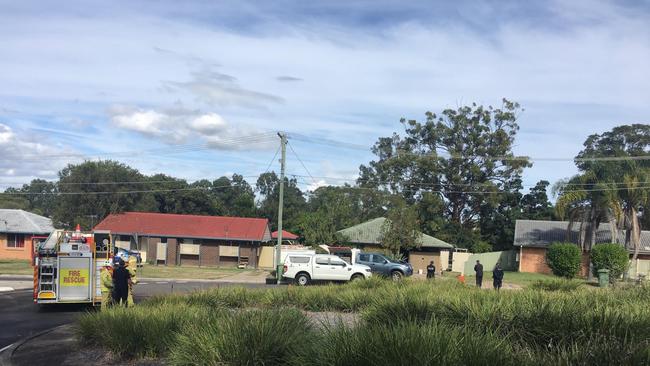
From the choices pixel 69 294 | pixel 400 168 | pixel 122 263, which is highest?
pixel 400 168

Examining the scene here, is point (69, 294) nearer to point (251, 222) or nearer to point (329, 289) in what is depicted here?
point (329, 289)

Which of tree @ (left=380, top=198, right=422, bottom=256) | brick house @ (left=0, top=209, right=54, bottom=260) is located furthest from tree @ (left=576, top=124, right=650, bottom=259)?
brick house @ (left=0, top=209, right=54, bottom=260)

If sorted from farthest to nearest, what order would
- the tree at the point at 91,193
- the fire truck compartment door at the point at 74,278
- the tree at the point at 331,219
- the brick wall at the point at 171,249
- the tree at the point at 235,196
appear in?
1. the tree at the point at 235,196
2. the tree at the point at 91,193
3. the brick wall at the point at 171,249
4. the tree at the point at 331,219
5. the fire truck compartment door at the point at 74,278

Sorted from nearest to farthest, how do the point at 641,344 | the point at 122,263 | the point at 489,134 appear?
1. the point at 641,344
2. the point at 122,263
3. the point at 489,134

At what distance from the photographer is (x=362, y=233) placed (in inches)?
2053

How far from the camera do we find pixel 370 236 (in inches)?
2024

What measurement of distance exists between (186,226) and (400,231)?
1875 centimetres

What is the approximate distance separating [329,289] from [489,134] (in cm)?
5420

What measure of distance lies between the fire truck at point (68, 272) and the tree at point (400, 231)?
30178mm

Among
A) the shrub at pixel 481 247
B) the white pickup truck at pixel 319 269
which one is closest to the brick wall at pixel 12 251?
the white pickup truck at pixel 319 269

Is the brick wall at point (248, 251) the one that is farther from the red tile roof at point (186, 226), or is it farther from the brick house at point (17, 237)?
the brick house at point (17, 237)

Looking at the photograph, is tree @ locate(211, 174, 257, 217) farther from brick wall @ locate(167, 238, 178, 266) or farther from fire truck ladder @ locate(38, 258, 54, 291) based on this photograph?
fire truck ladder @ locate(38, 258, 54, 291)

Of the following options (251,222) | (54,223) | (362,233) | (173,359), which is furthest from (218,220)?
(173,359)

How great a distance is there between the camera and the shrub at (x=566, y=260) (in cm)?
4062
